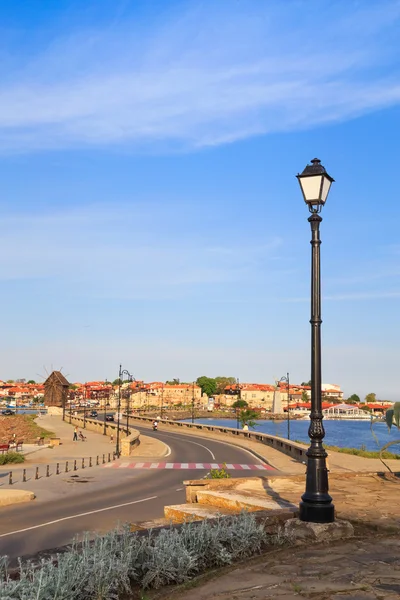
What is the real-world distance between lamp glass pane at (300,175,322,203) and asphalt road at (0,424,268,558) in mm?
6134

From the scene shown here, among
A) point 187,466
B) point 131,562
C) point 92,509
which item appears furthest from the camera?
point 187,466

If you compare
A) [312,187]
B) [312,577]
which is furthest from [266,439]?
[312,577]

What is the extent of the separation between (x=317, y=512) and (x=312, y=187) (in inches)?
204

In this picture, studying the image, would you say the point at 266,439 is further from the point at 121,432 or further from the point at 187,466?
the point at 121,432

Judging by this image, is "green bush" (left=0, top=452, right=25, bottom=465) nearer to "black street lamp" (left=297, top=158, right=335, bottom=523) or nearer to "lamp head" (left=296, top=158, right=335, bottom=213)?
"black street lamp" (left=297, top=158, right=335, bottom=523)

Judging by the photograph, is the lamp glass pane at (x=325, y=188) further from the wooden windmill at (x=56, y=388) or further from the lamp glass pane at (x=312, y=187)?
the wooden windmill at (x=56, y=388)

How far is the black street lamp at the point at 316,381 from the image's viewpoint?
8.40 meters

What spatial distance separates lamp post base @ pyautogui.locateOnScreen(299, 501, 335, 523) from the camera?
8.30 meters

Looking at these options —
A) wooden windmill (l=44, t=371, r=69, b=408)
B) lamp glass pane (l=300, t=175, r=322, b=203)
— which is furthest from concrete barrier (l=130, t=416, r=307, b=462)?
wooden windmill (l=44, t=371, r=69, b=408)

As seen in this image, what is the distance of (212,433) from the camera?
63719 mm

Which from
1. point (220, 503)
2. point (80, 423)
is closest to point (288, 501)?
point (220, 503)

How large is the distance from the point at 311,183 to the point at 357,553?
5.74 meters

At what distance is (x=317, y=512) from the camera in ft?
27.4

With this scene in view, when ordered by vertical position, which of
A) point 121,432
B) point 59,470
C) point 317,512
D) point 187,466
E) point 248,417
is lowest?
point 248,417
